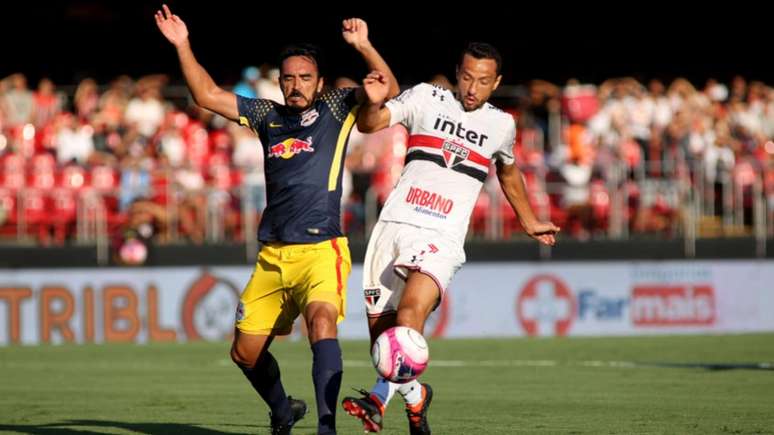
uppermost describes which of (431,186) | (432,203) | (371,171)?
(371,171)

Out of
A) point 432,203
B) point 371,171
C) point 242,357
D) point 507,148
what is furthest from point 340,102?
point 371,171

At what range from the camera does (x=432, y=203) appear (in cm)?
911

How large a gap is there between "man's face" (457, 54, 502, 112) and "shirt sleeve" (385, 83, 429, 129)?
0.95ft

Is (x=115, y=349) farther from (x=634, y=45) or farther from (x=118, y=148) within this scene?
(x=634, y=45)

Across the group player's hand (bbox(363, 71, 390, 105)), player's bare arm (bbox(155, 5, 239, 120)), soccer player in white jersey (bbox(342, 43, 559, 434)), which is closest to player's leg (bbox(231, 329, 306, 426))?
soccer player in white jersey (bbox(342, 43, 559, 434))

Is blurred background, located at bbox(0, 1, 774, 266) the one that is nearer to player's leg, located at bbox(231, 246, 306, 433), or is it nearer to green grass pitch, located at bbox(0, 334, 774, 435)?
green grass pitch, located at bbox(0, 334, 774, 435)

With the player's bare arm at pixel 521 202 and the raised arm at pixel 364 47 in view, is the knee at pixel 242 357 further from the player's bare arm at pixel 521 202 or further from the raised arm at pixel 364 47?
the player's bare arm at pixel 521 202

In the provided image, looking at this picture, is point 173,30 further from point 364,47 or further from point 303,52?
point 364,47

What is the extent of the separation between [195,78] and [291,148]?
77cm

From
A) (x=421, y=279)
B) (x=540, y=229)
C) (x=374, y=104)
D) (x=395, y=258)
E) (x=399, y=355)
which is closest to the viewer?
(x=399, y=355)

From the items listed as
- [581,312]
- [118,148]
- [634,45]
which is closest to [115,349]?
[118,148]

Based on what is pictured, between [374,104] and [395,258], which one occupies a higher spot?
[374,104]

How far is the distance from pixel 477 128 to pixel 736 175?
1469cm

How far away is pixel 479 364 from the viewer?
52.9 ft
